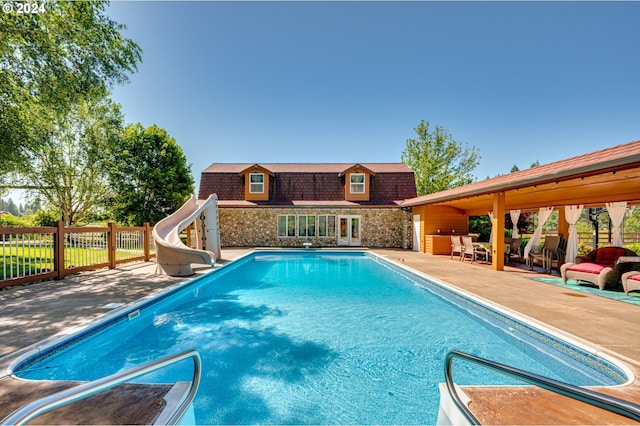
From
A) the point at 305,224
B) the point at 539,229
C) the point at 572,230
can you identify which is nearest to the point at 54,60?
the point at 305,224

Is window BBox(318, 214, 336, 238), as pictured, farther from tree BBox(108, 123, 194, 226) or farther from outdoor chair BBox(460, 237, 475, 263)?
tree BBox(108, 123, 194, 226)

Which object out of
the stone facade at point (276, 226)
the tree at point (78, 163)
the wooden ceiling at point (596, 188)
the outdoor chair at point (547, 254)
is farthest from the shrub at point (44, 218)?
the outdoor chair at point (547, 254)

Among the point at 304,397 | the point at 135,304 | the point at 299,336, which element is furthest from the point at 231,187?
the point at 304,397

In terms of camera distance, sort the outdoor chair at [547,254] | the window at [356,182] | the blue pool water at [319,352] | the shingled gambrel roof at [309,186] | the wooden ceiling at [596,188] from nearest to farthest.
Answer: the blue pool water at [319,352], the wooden ceiling at [596,188], the outdoor chair at [547,254], the window at [356,182], the shingled gambrel roof at [309,186]

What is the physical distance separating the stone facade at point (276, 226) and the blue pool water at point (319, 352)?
1121 cm

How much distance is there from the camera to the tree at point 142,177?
2141 cm

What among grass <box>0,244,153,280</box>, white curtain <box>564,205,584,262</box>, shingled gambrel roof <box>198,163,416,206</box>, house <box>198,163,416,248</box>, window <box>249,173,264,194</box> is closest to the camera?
grass <box>0,244,153,280</box>

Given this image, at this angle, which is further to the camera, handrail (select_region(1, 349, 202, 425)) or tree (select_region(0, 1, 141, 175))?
tree (select_region(0, 1, 141, 175))

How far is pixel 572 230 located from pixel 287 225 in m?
14.8

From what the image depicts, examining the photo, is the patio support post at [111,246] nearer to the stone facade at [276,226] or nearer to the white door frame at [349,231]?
the stone facade at [276,226]

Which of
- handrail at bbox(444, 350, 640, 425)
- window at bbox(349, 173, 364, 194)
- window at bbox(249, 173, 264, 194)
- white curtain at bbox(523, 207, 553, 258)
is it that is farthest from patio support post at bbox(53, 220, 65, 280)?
white curtain at bbox(523, 207, 553, 258)

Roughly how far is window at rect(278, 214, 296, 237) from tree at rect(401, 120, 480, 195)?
615 inches

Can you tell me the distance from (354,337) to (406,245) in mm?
14223

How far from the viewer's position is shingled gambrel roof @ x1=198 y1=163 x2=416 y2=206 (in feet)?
64.6
